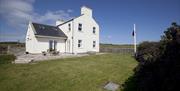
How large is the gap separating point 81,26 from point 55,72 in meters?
16.8

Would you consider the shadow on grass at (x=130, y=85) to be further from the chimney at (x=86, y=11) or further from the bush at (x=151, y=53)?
the chimney at (x=86, y=11)

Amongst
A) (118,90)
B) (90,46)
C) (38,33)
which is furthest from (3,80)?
(90,46)

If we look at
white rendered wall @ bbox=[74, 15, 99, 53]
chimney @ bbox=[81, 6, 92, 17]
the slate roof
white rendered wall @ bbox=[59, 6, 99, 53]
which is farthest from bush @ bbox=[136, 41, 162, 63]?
chimney @ bbox=[81, 6, 92, 17]

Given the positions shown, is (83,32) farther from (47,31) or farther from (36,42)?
(36,42)

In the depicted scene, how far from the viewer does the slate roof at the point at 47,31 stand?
2480 centimetres


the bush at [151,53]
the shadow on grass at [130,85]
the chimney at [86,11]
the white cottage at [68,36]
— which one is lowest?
the shadow on grass at [130,85]

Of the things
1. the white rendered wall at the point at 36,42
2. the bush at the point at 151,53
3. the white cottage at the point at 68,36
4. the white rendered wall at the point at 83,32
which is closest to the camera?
the bush at the point at 151,53

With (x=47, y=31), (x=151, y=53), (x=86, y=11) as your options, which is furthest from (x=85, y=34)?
(x=151, y=53)

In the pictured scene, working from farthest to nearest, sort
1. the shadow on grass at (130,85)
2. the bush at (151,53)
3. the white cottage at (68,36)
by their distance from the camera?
the white cottage at (68,36) → the shadow on grass at (130,85) → the bush at (151,53)

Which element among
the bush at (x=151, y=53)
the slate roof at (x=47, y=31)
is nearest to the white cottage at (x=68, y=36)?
the slate roof at (x=47, y=31)

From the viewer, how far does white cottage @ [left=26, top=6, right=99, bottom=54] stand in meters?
24.5

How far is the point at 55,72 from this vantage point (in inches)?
468

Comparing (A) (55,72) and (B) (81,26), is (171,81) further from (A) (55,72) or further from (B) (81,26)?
(B) (81,26)

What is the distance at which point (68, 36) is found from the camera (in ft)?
91.2
